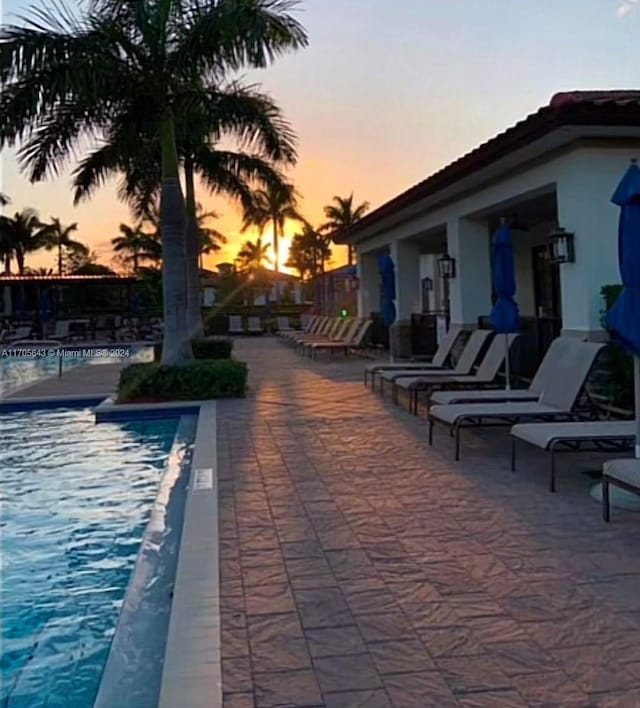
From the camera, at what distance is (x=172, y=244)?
12.4 meters

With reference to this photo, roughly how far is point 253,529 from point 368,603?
4.97 feet

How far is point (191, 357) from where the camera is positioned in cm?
1297

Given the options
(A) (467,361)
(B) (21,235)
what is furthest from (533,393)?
(B) (21,235)

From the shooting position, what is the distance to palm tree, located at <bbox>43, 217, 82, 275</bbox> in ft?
150

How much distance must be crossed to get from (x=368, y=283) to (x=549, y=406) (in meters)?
15.6

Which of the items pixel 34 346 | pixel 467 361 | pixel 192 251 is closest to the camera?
pixel 467 361

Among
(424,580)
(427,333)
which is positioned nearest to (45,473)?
(424,580)

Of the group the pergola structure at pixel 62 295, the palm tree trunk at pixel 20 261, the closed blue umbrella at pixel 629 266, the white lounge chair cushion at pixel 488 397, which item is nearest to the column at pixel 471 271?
the white lounge chair cushion at pixel 488 397

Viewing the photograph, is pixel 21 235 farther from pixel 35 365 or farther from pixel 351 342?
pixel 351 342

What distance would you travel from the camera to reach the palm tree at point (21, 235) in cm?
4162

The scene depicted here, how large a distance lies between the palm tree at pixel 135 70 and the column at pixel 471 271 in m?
4.23

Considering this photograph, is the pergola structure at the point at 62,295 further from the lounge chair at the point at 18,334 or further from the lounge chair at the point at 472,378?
the lounge chair at the point at 472,378

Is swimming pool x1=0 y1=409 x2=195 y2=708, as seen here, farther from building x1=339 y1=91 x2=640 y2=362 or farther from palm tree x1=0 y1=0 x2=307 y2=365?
building x1=339 y1=91 x2=640 y2=362

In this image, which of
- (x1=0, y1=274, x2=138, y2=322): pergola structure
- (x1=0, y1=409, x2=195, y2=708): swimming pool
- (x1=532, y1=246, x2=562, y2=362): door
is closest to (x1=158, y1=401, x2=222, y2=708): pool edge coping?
(x1=0, y1=409, x2=195, y2=708): swimming pool
